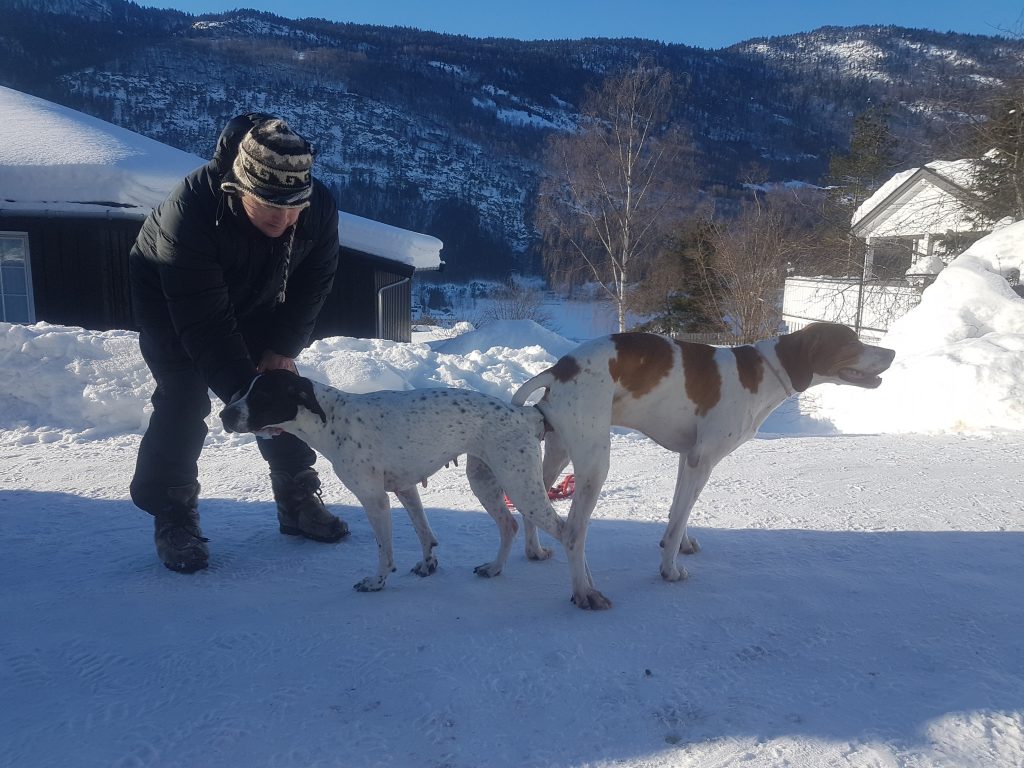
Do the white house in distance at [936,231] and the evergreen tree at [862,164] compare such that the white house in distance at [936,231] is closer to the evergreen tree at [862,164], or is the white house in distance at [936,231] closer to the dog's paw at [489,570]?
the evergreen tree at [862,164]

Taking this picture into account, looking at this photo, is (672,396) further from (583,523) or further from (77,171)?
(77,171)

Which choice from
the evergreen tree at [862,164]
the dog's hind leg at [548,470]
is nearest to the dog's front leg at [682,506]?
the dog's hind leg at [548,470]

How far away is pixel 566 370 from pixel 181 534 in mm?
2033

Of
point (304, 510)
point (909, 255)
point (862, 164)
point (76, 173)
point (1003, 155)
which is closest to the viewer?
point (304, 510)

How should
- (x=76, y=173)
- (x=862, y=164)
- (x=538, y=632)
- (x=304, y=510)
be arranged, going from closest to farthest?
(x=538, y=632) → (x=304, y=510) → (x=76, y=173) → (x=862, y=164)

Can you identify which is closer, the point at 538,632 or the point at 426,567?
the point at 538,632

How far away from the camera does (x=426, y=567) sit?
10.5 ft

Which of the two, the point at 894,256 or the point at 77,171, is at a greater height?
the point at 77,171

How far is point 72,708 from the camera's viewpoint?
6.94 ft

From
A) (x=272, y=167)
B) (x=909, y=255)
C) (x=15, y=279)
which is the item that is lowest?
(x=15, y=279)

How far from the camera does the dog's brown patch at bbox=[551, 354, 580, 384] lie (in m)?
2.98

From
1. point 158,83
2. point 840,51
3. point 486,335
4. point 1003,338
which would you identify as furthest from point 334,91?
point 1003,338

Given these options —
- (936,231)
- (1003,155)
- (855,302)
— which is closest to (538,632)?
(1003,155)

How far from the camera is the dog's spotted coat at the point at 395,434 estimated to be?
2.84m
